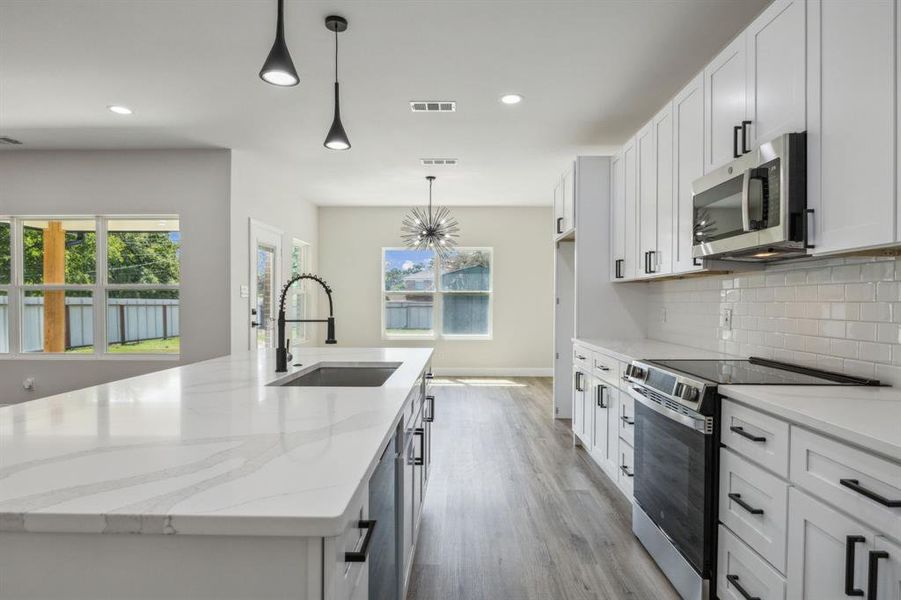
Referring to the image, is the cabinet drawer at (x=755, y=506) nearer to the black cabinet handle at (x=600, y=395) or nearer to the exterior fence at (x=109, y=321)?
the black cabinet handle at (x=600, y=395)

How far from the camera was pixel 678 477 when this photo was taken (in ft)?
6.64

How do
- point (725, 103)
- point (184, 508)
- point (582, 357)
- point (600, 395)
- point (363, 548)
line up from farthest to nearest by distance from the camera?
1. point (582, 357)
2. point (600, 395)
3. point (725, 103)
4. point (363, 548)
5. point (184, 508)

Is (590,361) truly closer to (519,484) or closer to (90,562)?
(519,484)

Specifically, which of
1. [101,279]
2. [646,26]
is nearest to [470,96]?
[646,26]

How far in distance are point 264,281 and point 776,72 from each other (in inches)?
203

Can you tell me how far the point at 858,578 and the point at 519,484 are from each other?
2152 millimetres

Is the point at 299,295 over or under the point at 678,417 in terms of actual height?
over

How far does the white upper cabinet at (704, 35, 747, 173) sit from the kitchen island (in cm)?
208

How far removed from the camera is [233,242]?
184 inches

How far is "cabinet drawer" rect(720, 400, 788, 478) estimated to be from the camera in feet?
4.86

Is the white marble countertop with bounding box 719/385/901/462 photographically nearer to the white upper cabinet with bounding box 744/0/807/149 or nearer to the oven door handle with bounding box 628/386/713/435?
the oven door handle with bounding box 628/386/713/435

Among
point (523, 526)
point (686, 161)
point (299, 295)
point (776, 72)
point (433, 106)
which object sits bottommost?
point (523, 526)

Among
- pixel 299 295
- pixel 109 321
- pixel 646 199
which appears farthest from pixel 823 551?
pixel 299 295

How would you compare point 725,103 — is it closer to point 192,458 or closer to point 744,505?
point 744,505
